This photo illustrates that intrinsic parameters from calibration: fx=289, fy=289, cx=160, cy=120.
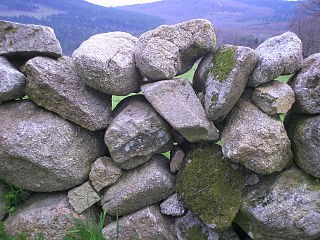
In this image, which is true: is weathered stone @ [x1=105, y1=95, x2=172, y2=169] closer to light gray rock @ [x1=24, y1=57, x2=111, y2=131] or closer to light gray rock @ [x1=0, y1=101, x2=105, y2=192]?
light gray rock @ [x1=24, y1=57, x2=111, y2=131]

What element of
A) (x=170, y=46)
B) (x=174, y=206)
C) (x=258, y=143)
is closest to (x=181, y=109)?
(x=170, y=46)

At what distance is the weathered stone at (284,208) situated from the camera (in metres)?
3.35

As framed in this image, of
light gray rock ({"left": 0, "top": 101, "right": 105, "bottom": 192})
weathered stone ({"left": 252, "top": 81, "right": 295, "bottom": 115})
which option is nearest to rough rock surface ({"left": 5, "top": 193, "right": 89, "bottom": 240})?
light gray rock ({"left": 0, "top": 101, "right": 105, "bottom": 192})

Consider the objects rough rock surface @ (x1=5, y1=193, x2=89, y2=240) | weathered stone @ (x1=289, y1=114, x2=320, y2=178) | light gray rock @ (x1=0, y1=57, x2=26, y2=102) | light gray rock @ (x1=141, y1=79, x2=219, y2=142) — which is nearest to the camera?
weathered stone @ (x1=289, y1=114, x2=320, y2=178)

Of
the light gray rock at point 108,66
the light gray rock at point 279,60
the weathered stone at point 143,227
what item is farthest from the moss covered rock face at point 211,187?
the light gray rock at point 108,66

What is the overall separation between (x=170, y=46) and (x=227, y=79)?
867mm

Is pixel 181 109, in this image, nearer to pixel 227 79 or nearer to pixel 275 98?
pixel 227 79

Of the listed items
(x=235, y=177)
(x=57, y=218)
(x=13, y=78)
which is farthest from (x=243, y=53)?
(x=57, y=218)

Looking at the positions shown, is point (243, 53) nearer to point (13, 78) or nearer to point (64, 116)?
point (64, 116)

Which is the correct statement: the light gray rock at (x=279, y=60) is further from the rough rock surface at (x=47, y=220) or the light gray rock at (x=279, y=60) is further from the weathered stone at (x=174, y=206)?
the rough rock surface at (x=47, y=220)

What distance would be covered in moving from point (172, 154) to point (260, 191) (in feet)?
4.17

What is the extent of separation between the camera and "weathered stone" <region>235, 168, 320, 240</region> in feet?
11.0

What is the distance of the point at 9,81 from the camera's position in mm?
3732

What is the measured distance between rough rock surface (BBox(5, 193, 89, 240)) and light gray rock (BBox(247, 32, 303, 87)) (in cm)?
299
